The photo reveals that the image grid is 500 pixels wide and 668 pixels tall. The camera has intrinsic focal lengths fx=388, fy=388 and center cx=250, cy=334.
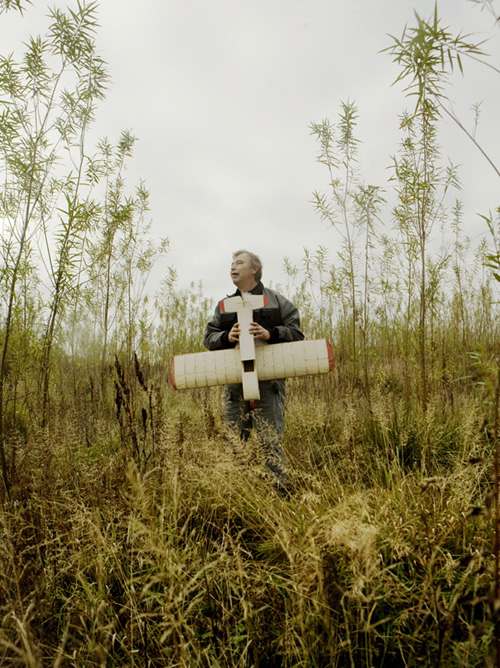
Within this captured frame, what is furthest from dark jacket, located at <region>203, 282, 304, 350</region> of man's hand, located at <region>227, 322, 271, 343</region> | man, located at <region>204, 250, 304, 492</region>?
man's hand, located at <region>227, 322, 271, 343</region>

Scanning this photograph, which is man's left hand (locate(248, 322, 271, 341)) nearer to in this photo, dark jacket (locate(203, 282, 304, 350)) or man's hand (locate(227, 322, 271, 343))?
man's hand (locate(227, 322, 271, 343))

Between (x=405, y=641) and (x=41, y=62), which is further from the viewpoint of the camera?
(x=41, y=62)

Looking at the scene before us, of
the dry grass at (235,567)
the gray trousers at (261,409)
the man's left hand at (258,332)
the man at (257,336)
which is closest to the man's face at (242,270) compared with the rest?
the man at (257,336)

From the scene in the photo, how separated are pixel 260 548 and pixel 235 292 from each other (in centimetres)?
201

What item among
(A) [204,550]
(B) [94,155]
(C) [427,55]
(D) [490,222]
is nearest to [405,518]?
(A) [204,550]

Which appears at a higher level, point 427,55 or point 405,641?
point 427,55

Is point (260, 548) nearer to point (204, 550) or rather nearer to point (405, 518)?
point (204, 550)

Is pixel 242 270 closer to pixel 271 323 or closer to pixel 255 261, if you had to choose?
pixel 255 261

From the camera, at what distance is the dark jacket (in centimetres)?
302

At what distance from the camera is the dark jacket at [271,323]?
302 cm

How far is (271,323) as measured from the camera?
306 centimetres

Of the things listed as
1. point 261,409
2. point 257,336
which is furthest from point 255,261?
point 261,409

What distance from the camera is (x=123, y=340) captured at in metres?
5.03

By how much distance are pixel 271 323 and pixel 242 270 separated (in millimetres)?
508
